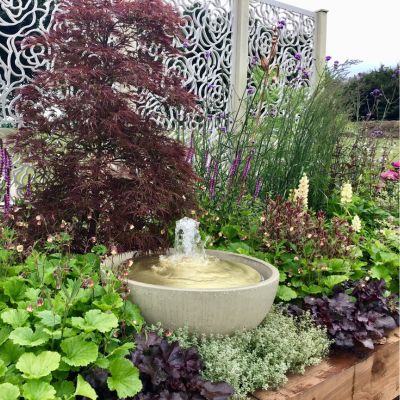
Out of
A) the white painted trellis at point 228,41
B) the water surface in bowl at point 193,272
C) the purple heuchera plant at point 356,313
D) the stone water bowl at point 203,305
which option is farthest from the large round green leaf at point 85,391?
the white painted trellis at point 228,41

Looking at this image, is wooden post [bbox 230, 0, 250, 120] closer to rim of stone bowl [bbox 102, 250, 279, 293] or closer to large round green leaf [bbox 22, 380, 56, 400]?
rim of stone bowl [bbox 102, 250, 279, 293]

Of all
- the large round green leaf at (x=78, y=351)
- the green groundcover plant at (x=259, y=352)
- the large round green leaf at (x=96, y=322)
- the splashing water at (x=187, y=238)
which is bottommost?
the green groundcover plant at (x=259, y=352)

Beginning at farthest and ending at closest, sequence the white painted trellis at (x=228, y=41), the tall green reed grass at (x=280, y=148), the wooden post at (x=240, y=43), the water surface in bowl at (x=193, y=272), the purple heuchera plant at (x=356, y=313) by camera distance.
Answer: the wooden post at (x=240, y=43) < the white painted trellis at (x=228, y=41) < the tall green reed grass at (x=280, y=148) < the purple heuchera plant at (x=356, y=313) < the water surface in bowl at (x=193, y=272)

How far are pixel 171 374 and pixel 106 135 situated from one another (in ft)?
4.14

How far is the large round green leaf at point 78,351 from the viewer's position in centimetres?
148

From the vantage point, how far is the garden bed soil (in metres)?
1.87

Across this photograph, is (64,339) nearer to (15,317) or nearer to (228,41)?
(15,317)

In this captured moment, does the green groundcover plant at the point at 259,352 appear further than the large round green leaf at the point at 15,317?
Yes

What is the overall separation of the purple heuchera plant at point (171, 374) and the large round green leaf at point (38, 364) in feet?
0.98

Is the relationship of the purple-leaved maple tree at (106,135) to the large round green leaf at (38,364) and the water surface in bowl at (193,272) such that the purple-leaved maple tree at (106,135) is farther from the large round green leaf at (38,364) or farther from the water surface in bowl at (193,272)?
the large round green leaf at (38,364)

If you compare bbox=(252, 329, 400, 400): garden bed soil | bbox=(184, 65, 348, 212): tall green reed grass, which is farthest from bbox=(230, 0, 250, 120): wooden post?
bbox=(252, 329, 400, 400): garden bed soil

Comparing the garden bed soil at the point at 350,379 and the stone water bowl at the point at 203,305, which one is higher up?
the stone water bowl at the point at 203,305

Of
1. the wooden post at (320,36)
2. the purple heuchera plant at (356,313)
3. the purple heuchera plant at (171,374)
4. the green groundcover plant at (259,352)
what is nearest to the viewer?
the purple heuchera plant at (171,374)

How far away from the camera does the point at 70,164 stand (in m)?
2.36
